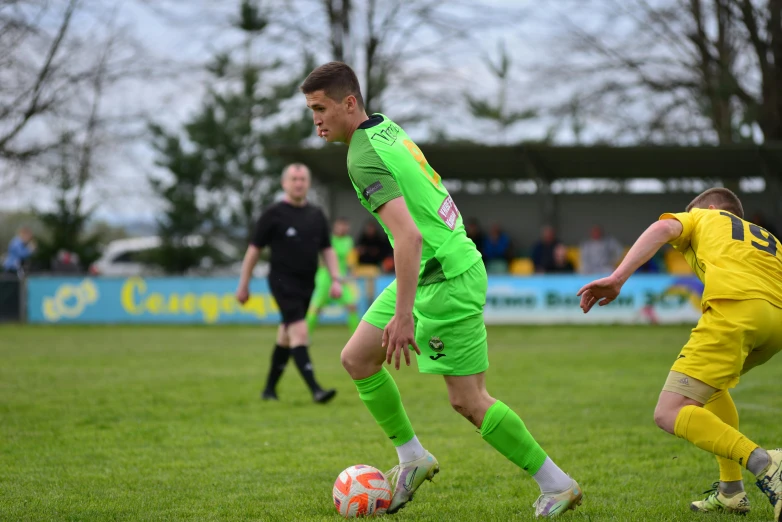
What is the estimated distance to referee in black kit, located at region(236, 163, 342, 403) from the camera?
335 inches

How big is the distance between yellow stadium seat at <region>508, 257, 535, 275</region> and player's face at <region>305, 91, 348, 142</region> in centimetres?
1660

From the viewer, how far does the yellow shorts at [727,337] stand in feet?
13.3

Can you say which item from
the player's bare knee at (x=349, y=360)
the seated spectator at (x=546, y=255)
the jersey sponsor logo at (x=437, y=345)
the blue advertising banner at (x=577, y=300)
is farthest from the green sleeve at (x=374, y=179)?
the seated spectator at (x=546, y=255)

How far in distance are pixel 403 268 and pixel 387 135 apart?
0.67m

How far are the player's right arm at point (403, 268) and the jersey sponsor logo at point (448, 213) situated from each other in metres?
0.35

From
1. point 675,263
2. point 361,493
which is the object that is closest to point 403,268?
point 361,493

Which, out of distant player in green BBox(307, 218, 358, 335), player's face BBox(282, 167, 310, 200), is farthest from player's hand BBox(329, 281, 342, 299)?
distant player in green BBox(307, 218, 358, 335)

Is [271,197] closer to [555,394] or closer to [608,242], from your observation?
[608,242]

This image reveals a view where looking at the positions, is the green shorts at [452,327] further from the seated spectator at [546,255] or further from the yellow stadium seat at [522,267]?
the yellow stadium seat at [522,267]

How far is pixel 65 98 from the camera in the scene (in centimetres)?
2031

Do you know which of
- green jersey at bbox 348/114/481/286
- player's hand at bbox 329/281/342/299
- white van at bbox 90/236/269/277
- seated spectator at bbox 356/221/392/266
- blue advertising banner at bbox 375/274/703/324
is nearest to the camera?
green jersey at bbox 348/114/481/286

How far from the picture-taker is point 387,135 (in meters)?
4.17

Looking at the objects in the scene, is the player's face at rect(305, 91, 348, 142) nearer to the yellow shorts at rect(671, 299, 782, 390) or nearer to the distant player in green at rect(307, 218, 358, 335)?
the yellow shorts at rect(671, 299, 782, 390)

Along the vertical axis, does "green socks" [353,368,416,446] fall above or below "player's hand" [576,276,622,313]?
below
